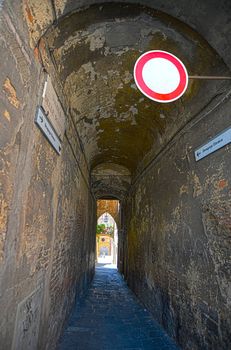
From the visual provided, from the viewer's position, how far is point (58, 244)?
3115 millimetres

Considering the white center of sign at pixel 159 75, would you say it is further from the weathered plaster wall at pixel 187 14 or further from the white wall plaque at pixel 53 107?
the white wall plaque at pixel 53 107

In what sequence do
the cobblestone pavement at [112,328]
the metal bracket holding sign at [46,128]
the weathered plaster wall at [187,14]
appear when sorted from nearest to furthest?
1. the weathered plaster wall at [187,14]
2. the metal bracket holding sign at [46,128]
3. the cobblestone pavement at [112,328]

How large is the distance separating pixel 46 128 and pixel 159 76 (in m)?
1.24

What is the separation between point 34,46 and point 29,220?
157cm

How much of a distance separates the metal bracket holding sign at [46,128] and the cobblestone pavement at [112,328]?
3.01m

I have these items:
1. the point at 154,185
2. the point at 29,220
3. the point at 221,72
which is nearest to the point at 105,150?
the point at 154,185

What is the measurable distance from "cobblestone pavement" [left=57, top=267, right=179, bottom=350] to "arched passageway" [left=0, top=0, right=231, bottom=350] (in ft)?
0.95

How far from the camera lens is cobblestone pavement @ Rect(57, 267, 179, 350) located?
3336 millimetres

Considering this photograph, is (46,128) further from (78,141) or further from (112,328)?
(112,328)

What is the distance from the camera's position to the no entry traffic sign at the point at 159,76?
1876mm

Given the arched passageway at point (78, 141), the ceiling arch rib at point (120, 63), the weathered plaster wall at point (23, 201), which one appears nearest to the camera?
the weathered plaster wall at point (23, 201)

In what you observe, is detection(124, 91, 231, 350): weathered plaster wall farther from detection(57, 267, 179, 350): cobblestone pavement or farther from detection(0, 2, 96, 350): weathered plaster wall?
detection(0, 2, 96, 350): weathered plaster wall

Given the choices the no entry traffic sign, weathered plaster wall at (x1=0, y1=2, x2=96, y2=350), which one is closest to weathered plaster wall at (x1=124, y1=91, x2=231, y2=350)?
the no entry traffic sign

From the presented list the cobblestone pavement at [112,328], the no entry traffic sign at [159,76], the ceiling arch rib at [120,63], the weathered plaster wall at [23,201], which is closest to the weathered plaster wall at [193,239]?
the cobblestone pavement at [112,328]
